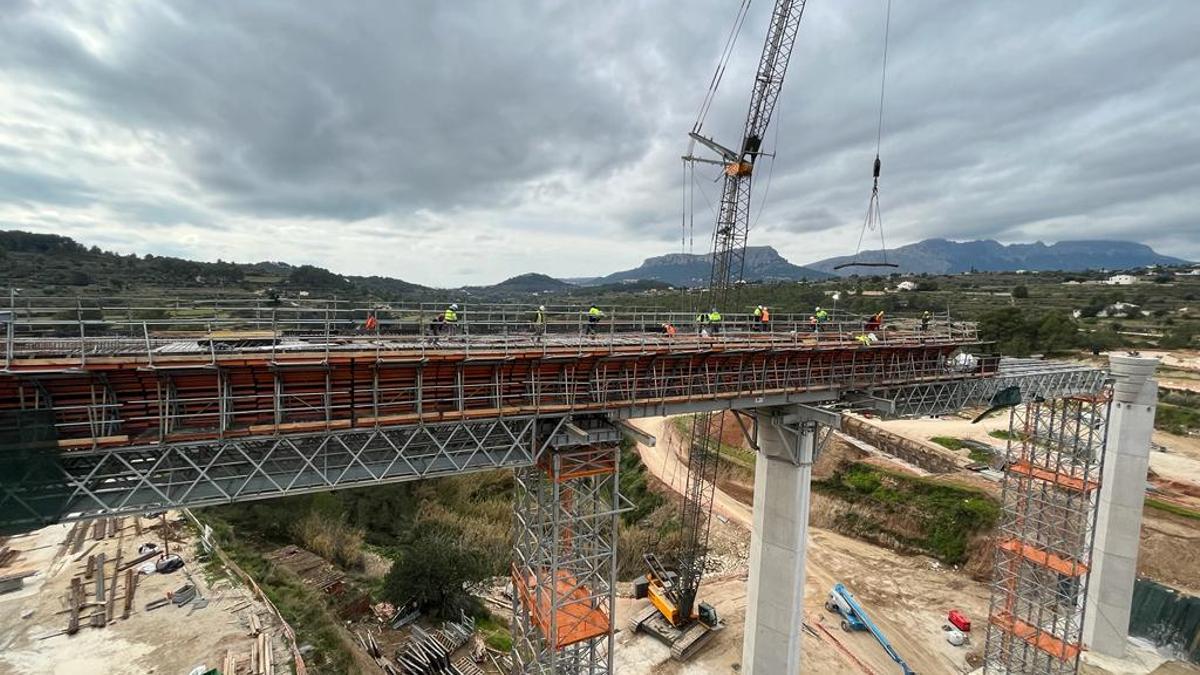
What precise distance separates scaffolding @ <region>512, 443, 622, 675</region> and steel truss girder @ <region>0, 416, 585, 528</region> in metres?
1.01

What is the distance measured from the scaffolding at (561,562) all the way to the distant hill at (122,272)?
5151cm

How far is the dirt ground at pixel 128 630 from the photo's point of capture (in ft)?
53.0

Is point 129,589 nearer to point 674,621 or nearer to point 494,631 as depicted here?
point 494,631

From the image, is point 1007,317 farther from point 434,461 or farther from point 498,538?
point 434,461

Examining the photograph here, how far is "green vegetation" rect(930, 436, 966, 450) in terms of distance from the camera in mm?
42791

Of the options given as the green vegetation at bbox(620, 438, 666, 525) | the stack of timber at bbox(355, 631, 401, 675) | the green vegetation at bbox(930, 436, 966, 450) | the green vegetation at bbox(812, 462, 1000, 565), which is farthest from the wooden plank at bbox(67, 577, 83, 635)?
the green vegetation at bbox(930, 436, 966, 450)

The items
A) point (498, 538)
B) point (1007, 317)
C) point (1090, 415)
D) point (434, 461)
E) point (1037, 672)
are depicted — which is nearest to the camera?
point (434, 461)

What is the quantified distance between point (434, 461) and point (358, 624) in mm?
17714

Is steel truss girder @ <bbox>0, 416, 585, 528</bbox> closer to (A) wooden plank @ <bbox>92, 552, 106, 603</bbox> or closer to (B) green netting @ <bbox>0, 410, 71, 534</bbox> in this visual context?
(B) green netting @ <bbox>0, 410, 71, 534</bbox>

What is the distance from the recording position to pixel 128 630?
Answer: 57.8 ft

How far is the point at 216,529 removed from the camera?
85.3 ft

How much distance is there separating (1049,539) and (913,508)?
49.3ft

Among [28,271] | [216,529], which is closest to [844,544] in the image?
[216,529]

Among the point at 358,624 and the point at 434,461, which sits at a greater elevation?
the point at 434,461
